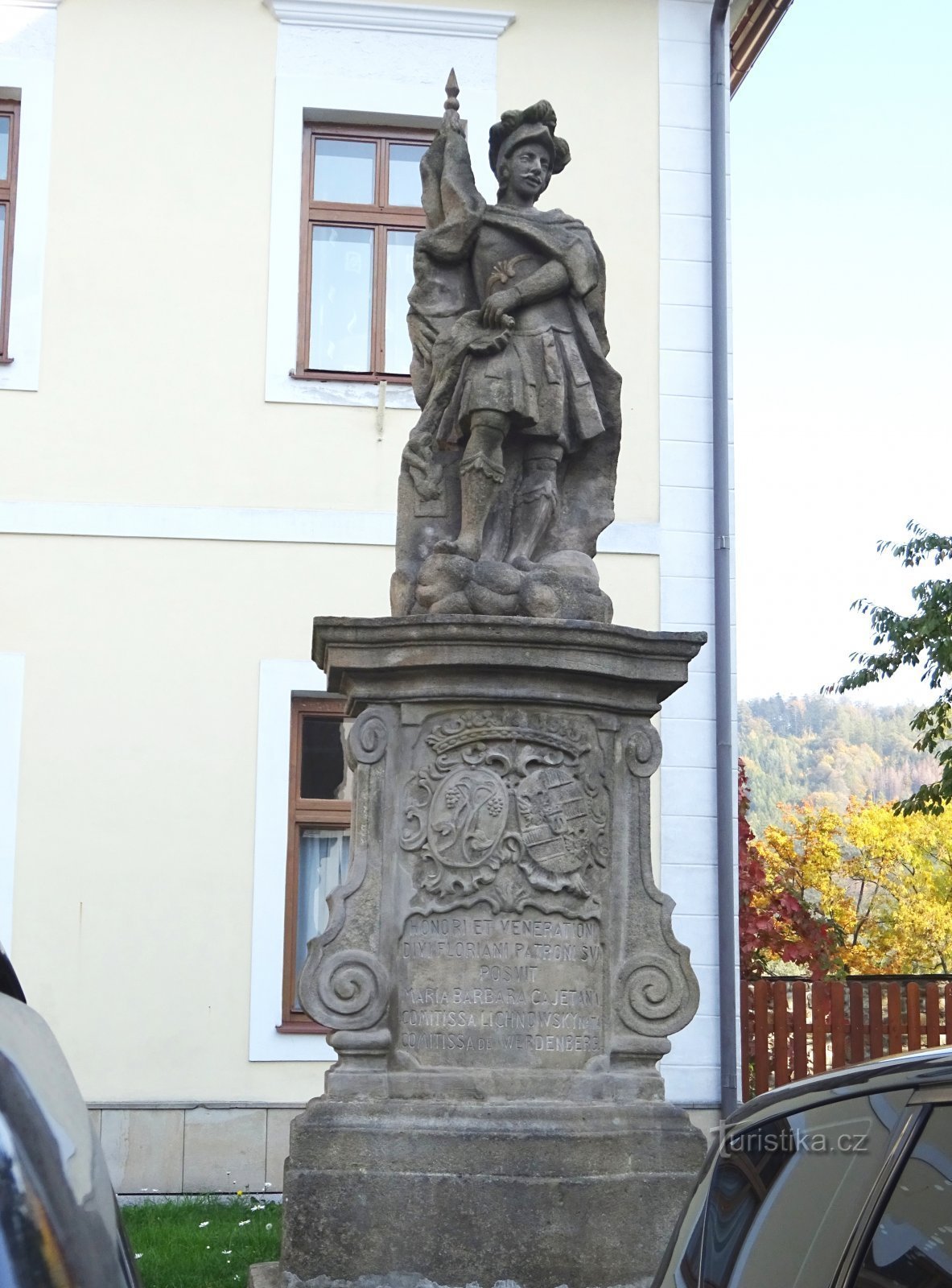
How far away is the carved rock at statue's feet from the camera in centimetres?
629

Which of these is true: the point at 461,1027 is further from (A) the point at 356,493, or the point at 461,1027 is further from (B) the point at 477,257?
(A) the point at 356,493

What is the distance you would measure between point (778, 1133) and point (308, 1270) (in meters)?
3.22

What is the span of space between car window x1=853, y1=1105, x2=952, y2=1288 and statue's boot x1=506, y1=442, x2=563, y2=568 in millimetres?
4384

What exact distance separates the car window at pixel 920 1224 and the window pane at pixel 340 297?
9.99 meters

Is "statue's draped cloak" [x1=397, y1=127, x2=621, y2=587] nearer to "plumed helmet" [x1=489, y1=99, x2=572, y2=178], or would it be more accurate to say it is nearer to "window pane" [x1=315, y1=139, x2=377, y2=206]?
"plumed helmet" [x1=489, y1=99, x2=572, y2=178]

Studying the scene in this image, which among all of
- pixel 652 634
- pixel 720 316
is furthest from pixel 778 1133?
pixel 720 316

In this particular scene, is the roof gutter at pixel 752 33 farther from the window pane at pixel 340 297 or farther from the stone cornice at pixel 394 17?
the window pane at pixel 340 297

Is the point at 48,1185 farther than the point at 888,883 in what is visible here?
No

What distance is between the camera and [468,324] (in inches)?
262

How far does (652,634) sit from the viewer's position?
243 inches

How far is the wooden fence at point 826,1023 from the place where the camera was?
11398mm

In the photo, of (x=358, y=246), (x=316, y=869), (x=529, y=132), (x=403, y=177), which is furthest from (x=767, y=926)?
(x=529, y=132)

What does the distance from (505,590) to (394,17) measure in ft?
23.7

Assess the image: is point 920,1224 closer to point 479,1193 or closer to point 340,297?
point 479,1193
